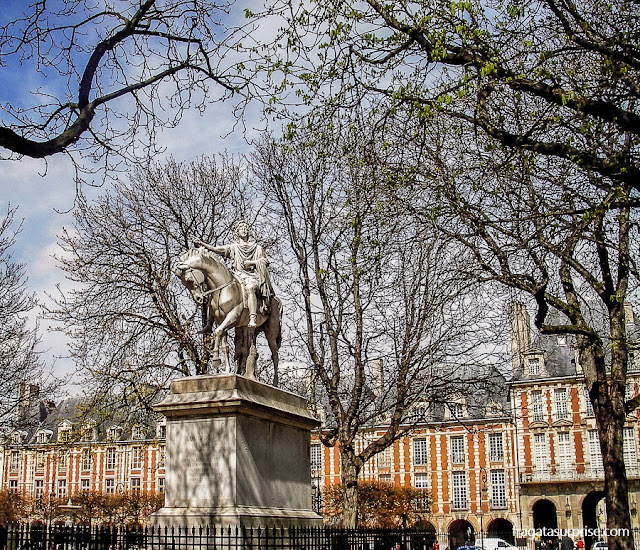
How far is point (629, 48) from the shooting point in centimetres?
979

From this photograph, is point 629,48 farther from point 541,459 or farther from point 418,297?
point 541,459

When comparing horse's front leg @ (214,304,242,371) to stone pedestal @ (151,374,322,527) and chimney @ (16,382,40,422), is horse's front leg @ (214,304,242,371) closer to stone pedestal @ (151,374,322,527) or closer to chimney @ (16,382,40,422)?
stone pedestal @ (151,374,322,527)

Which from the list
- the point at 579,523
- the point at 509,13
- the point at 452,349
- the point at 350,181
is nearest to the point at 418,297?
the point at 452,349

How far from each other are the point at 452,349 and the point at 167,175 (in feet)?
32.3

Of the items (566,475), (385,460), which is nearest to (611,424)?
(566,475)

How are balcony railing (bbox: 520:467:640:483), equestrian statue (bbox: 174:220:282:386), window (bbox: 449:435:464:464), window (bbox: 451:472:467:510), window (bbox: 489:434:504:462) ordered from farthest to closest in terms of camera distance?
window (bbox: 449:435:464:464), window (bbox: 451:472:467:510), window (bbox: 489:434:504:462), balcony railing (bbox: 520:467:640:483), equestrian statue (bbox: 174:220:282:386)

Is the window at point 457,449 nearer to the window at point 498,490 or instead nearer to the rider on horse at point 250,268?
the window at point 498,490

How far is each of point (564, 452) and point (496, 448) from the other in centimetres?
506

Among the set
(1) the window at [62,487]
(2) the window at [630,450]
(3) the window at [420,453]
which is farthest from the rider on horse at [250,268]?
(1) the window at [62,487]

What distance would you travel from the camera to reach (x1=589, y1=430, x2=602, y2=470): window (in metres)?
54.5

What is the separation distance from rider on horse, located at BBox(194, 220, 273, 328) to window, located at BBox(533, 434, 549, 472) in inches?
1928

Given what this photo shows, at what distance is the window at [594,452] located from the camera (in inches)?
2144

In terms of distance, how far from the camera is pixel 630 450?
54312mm

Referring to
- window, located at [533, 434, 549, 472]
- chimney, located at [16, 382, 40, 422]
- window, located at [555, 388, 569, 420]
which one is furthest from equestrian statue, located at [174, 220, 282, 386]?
window, located at [555, 388, 569, 420]
